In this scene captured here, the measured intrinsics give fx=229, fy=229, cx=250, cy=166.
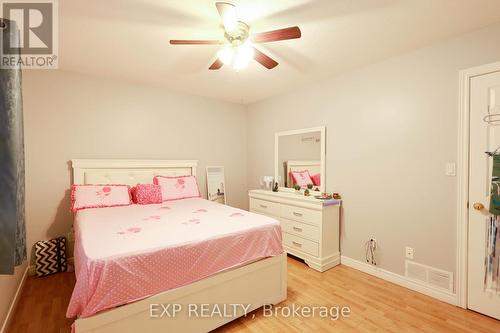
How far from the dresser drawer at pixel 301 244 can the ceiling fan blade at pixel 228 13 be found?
7.96 feet

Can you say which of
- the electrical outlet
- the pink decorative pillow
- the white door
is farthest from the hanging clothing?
the pink decorative pillow

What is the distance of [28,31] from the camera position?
6.39ft

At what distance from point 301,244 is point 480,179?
1861 mm

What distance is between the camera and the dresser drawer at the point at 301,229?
2.79 meters

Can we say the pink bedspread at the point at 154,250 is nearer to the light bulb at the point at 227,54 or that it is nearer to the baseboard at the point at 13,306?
the baseboard at the point at 13,306

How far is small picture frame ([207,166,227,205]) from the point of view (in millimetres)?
4020

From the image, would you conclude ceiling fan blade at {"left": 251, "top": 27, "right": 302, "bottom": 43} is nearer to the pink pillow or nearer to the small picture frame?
the pink pillow

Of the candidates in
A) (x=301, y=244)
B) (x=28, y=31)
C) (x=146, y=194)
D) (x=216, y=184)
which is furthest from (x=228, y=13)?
(x=216, y=184)

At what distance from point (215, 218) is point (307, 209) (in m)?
1.26

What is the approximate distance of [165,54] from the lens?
2396 mm

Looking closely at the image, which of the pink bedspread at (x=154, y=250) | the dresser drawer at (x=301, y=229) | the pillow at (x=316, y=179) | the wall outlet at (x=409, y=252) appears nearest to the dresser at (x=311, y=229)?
the dresser drawer at (x=301, y=229)

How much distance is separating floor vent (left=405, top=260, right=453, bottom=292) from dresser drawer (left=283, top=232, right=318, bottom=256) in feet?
3.07

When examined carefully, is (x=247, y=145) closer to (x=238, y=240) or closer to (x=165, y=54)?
(x=165, y=54)

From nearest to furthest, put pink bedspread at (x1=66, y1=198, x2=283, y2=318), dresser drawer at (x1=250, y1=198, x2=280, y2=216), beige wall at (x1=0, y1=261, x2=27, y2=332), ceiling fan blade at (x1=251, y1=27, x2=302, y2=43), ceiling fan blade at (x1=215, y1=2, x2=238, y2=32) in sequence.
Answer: pink bedspread at (x1=66, y1=198, x2=283, y2=318) < ceiling fan blade at (x1=215, y1=2, x2=238, y2=32) < ceiling fan blade at (x1=251, y1=27, x2=302, y2=43) < beige wall at (x1=0, y1=261, x2=27, y2=332) < dresser drawer at (x1=250, y1=198, x2=280, y2=216)
